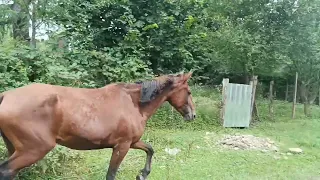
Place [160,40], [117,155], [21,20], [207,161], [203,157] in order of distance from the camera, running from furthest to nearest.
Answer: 1. [21,20]
2. [160,40]
3. [203,157]
4. [207,161]
5. [117,155]

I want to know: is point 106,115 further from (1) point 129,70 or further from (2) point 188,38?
(2) point 188,38

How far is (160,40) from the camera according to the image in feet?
34.5

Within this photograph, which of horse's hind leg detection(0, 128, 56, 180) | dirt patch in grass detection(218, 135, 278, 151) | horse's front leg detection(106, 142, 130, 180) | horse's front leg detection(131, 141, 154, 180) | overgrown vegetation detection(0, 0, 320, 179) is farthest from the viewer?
overgrown vegetation detection(0, 0, 320, 179)

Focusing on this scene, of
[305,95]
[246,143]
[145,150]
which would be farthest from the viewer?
[305,95]

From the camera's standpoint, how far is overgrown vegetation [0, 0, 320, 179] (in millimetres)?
9219

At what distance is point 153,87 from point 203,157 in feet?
8.90

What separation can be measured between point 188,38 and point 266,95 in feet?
26.7

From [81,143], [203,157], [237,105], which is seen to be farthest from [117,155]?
[237,105]

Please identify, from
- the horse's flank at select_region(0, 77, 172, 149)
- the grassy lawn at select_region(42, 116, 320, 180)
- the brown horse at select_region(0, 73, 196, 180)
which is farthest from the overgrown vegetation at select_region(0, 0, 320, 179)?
the horse's flank at select_region(0, 77, 172, 149)

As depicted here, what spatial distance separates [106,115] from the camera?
13.3ft

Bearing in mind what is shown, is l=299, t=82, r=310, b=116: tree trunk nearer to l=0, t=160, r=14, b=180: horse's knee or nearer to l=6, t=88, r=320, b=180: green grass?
l=6, t=88, r=320, b=180: green grass

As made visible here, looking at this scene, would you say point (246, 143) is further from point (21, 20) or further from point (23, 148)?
point (21, 20)

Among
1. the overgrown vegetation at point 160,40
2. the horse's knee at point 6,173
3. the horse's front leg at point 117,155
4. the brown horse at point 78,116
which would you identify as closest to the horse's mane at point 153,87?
the brown horse at point 78,116

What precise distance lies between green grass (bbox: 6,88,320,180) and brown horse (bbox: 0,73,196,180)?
1007 millimetres
